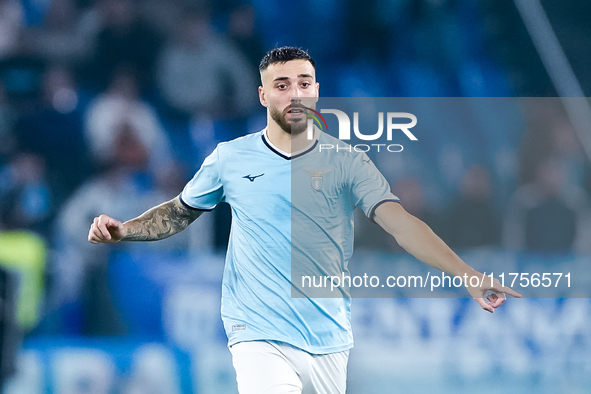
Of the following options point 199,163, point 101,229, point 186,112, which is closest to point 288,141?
point 101,229

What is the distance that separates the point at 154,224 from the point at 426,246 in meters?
1.27

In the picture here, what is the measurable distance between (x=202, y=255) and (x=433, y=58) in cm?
198

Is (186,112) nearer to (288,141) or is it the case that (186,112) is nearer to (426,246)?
(288,141)

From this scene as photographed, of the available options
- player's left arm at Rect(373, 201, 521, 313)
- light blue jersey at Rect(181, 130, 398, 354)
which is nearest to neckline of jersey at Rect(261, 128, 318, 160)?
light blue jersey at Rect(181, 130, 398, 354)

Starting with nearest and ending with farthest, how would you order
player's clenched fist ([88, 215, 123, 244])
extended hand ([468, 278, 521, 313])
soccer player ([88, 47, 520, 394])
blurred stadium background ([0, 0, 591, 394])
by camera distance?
extended hand ([468, 278, 521, 313]) → player's clenched fist ([88, 215, 123, 244]) → soccer player ([88, 47, 520, 394]) → blurred stadium background ([0, 0, 591, 394])

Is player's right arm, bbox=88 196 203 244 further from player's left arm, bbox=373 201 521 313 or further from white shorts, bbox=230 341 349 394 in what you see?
player's left arm, bbox=373 201 521 313

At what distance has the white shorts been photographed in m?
2.45

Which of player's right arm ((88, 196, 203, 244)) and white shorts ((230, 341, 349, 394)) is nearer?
white shorts ((230, 341, 349, 394))

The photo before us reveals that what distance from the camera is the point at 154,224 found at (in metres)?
2.90

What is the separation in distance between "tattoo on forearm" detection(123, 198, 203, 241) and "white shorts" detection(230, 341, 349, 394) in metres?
0.65

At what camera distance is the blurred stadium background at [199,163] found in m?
3.93

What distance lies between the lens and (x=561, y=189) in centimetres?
402

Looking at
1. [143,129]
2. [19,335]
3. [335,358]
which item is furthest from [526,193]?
[19,335]

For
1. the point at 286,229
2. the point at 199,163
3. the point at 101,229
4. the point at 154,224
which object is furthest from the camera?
the point at 199,163
